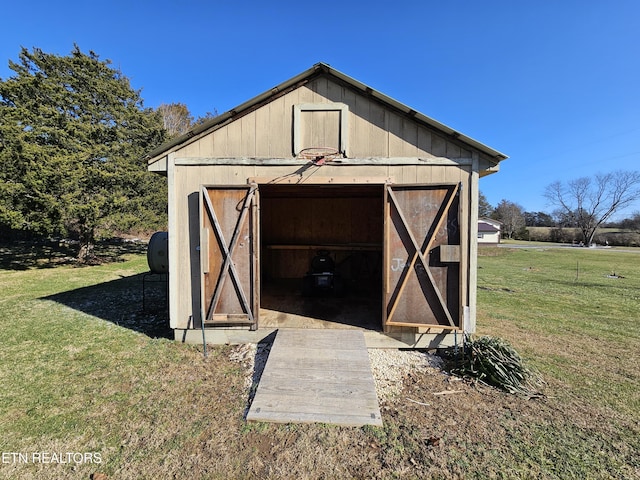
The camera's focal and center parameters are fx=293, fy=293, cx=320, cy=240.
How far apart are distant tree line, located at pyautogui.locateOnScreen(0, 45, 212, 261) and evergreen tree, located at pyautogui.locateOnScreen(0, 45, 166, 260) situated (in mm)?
31

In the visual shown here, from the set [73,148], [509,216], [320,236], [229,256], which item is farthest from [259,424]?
[509,216]

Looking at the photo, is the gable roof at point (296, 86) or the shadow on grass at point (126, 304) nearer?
the gable roof at point (296, 86)

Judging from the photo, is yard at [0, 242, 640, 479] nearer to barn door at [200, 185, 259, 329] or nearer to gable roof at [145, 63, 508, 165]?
barn door at [200, 185, 259, 329]

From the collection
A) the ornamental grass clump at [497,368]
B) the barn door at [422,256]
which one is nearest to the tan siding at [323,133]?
the barn door at [422,256]

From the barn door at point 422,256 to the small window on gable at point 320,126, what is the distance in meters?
1.17

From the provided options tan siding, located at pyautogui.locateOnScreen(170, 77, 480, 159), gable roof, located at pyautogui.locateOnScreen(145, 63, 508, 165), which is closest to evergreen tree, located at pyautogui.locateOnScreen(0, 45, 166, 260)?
gable roof, located at pyautogui.locateOnScreen(145, 63, 508, 165)

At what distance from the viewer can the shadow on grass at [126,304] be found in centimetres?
596

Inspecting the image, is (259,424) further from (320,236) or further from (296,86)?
(320,236)

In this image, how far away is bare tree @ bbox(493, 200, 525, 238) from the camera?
2005 inches

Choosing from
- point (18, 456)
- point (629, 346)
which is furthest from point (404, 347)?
point (18, 456)

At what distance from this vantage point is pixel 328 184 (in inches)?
190

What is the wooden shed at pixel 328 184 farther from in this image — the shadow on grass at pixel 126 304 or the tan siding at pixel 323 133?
the shadow on grass at pixel 126 304

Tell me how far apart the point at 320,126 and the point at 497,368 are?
4.29 metres

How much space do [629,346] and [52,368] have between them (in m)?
9.16
